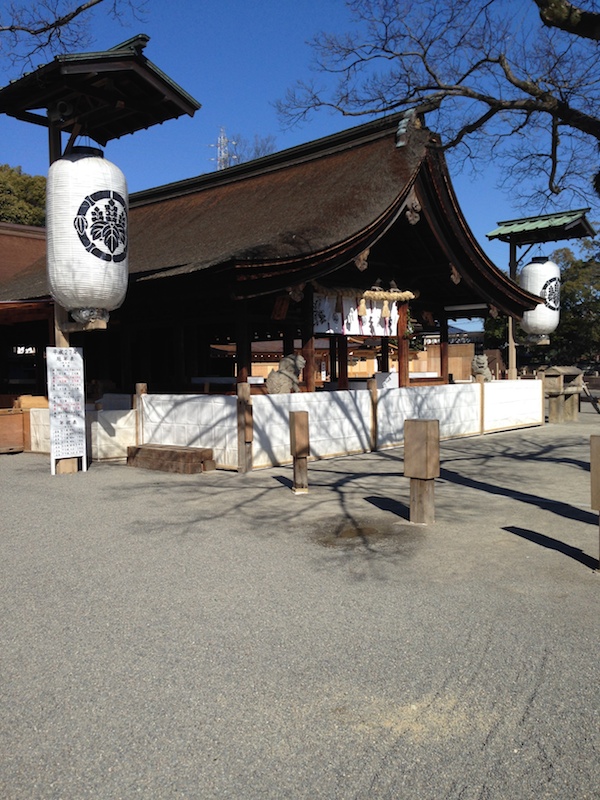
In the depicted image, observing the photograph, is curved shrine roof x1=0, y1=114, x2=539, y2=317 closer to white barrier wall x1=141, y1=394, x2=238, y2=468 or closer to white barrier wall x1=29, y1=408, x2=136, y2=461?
white barrier wall x1=141, y1=394, x2=238, y2=468

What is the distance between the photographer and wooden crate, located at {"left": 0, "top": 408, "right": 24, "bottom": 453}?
1152cm

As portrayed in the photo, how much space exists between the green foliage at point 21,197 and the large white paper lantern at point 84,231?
20.9 m

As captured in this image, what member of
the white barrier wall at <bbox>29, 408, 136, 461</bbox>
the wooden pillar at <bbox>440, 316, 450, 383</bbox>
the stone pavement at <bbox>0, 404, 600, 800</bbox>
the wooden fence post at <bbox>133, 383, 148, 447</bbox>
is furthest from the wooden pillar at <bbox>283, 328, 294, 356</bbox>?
the stone pavement at <bbox>0, 404, 600, 800</bbox>

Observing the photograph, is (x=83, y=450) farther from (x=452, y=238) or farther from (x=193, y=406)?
(x=452, y=238)

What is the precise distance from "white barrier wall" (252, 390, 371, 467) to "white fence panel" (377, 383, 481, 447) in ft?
1.89

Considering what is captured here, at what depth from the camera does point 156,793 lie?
7.82 feet

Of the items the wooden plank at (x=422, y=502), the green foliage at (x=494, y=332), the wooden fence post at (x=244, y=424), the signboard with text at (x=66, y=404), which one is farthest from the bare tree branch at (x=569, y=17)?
the green foliage at (x=494, y=332)

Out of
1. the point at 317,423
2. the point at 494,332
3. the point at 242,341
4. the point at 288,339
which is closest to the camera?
the point at 242,341

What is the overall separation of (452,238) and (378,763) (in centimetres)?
1239

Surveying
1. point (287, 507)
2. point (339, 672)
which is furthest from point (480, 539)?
point (339, 672)

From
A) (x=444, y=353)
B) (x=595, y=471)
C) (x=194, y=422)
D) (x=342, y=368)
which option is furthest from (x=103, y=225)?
(x=444, y=353)

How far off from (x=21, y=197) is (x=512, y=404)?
80.0 feet

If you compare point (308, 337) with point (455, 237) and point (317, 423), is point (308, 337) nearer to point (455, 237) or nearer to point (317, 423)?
point (317, 423)

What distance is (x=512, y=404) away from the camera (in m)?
16.1
